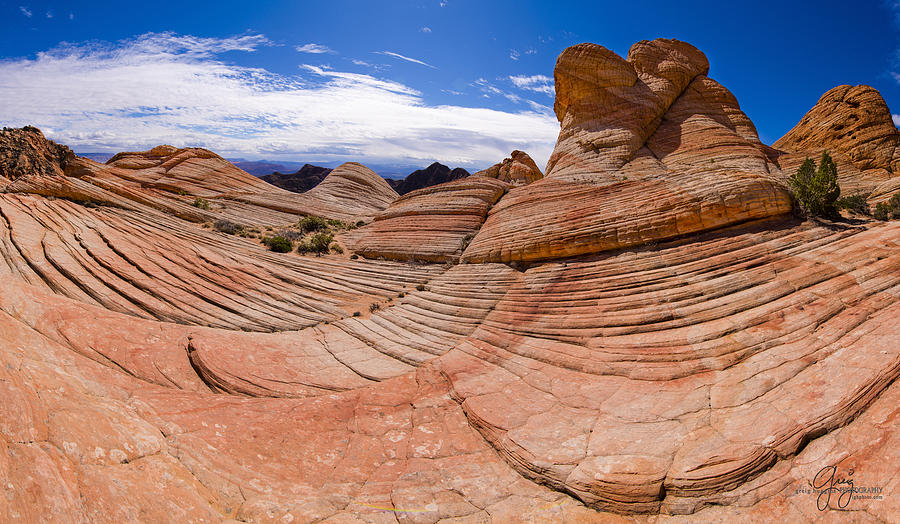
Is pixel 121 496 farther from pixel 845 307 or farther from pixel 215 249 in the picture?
pixel 215 249

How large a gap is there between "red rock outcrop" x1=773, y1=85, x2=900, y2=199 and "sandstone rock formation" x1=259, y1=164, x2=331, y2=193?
3171 inches

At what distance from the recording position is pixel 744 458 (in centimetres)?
539

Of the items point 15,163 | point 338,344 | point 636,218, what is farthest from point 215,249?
point 636,218

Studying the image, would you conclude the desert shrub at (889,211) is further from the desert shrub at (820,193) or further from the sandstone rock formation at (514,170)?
the sandstone rock formation at (514,170)

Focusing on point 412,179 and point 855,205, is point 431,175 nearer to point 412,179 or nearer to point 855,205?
point 412,179

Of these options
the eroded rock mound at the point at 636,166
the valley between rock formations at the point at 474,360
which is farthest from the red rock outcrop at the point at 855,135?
the eroded rock mound at the point at 636,166

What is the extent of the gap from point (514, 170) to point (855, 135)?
22.6 metres

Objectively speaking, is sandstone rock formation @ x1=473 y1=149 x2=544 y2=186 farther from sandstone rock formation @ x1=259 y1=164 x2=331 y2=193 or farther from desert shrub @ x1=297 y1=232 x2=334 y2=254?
sandstone rock formation @ x1=259 y1=164 x2=331 y2=193

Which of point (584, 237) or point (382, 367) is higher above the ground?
point (584, 237)

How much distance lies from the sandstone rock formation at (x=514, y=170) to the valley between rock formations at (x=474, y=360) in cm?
1141

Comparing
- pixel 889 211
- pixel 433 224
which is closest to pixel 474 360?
pixel 433 224

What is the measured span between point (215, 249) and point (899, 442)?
21469mm

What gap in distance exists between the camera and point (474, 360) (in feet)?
37.6

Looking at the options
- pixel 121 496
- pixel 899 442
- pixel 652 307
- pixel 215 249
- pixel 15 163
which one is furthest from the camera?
pixel 15 163
